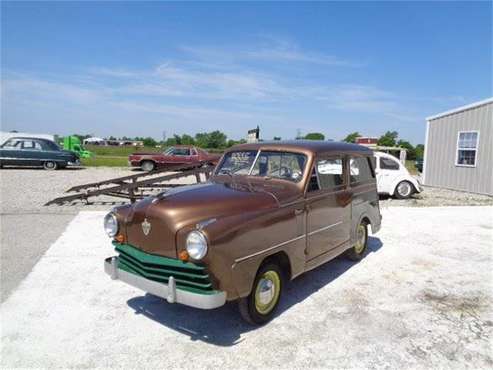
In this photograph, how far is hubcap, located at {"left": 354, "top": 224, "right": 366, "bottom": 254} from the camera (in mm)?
5691

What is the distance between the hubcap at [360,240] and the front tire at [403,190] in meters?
7.20

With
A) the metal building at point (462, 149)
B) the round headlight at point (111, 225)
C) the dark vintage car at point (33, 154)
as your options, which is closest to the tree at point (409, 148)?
the metal building at point (462, 149)

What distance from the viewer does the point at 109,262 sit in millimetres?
3654

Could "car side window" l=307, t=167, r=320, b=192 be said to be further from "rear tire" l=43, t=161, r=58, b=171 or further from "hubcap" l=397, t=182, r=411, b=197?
"rear tire" l=43, t=161, r=58, b=171

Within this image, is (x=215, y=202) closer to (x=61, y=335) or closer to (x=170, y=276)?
(x=170, y=276)

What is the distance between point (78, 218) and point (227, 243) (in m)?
6.49

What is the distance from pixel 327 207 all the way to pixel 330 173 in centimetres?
50

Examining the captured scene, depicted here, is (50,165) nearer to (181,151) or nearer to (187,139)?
(181,151)

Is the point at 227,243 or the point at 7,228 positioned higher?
the point at 227,243

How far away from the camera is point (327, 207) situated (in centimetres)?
453

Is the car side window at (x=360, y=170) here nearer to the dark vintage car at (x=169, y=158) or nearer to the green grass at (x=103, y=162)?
the dark vintage car at (x=169, y=158)

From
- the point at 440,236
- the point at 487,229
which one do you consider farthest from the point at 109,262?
the point at 487,229

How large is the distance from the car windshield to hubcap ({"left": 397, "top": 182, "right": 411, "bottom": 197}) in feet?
30.4

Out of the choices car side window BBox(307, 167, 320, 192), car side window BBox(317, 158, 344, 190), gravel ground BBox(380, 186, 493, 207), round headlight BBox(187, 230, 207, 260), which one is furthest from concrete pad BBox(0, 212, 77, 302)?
gravel ground BBox(380, 186, 493, 207)
